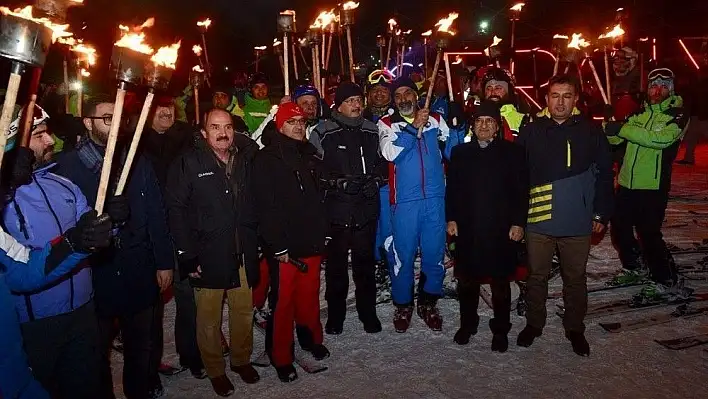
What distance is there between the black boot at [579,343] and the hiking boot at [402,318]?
4.86ft

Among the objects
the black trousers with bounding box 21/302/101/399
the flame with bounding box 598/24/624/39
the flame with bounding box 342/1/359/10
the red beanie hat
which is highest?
the flame with bounding box 342/1/359/10

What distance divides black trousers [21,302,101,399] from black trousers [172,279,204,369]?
4.66 feet

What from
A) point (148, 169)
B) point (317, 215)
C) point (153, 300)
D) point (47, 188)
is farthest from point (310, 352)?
point (47, 188)

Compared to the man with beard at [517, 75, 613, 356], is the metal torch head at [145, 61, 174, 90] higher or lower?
higher

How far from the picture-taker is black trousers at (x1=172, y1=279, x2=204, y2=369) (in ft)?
14.5

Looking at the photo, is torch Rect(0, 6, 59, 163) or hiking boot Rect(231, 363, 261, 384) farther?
hiking boot Rect(231, 363, 261, 384)

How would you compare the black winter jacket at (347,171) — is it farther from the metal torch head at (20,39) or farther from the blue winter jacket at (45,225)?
the metal torch head at (20,39)

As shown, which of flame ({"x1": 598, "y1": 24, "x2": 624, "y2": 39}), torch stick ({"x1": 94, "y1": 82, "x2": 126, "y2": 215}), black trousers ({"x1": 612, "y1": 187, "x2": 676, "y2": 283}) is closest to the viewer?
torch stick ({"x1": 94, "y1": 82, "x2": 126, "y2": 215})

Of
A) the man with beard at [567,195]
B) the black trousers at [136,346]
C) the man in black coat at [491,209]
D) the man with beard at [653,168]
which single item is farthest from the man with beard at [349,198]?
the man with beard at [653,168]

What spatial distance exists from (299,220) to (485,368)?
1980mm

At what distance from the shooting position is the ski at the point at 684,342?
4691 mm

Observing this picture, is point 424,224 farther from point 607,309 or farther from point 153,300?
point 153,300

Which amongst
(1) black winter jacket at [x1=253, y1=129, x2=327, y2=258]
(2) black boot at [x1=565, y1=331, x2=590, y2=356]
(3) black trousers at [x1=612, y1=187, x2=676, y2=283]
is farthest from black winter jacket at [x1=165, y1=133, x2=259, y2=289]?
(3) black trousers at [x1=612, y1=187, x2=676, y2=283]

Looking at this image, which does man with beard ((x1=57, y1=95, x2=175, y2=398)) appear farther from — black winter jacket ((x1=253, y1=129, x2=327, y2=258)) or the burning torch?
the burning torch
